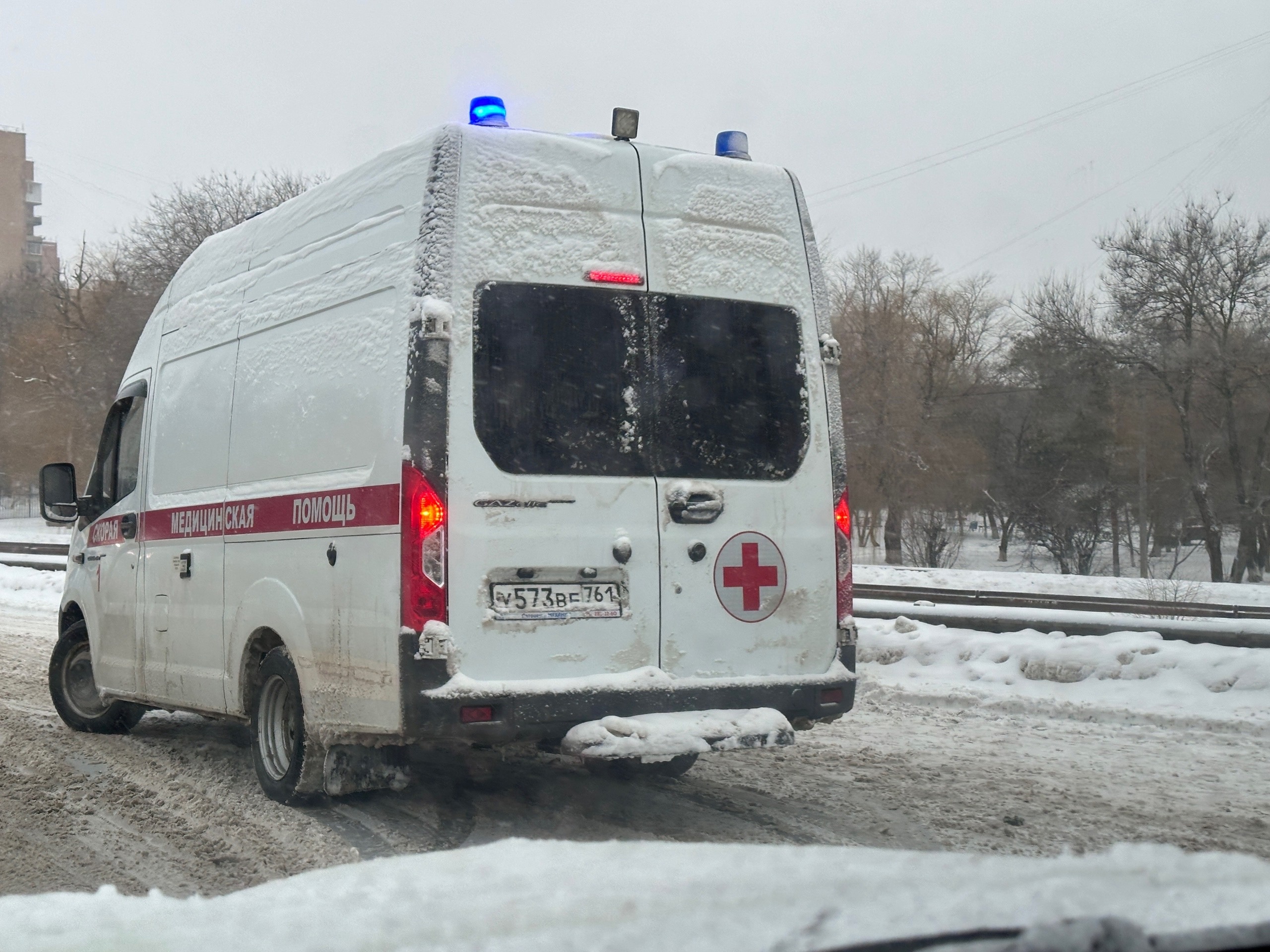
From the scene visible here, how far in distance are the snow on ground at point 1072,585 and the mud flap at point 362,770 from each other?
52.8 ft

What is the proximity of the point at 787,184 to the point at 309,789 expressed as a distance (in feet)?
11.3

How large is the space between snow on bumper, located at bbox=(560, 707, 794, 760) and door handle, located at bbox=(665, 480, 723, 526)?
79cm

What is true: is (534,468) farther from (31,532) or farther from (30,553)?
(31,532)

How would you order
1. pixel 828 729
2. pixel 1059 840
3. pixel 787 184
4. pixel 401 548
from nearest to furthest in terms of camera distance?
pixel 401 548, pixel 1059 840, pixel 787 184, pixel 828 729

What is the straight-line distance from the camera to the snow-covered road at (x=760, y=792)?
5113 millimetres

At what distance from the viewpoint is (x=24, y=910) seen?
209cm

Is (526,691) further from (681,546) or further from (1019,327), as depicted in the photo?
(1019,327)

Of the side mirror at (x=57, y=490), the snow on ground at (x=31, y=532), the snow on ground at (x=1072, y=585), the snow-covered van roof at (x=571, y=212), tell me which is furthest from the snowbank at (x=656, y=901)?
the snow on ground at (x=31, y=532)

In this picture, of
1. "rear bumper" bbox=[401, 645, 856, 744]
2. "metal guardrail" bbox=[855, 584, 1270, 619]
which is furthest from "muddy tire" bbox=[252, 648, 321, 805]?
"metal guardrail" bbox=[855, 584, 1270, 619]

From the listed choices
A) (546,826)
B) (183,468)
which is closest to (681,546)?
(546,826)

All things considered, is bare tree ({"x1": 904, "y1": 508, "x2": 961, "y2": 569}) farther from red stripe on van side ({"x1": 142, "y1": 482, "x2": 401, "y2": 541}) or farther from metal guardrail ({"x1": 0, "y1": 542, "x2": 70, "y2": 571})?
red stripe on van side ({"x1": 142, "y1": 482, "x2": 401, "y2": 541})

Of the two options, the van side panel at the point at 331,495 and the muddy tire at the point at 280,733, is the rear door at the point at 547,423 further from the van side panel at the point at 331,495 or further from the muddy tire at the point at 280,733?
the muddy tire at the point at 280,733

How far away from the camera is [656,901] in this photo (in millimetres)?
1743

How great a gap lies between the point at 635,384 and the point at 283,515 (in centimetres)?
168
